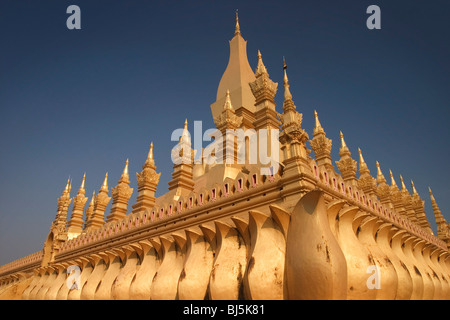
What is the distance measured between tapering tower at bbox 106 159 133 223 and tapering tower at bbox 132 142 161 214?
216cm

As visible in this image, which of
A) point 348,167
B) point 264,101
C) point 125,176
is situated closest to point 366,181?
point 348,167

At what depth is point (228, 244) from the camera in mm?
7965

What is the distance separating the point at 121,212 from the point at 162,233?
969cm

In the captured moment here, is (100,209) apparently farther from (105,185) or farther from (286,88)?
(286,88)

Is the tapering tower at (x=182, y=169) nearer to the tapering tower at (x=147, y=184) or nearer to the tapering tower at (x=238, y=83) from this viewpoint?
the tapering tower at (x=147, y=184)

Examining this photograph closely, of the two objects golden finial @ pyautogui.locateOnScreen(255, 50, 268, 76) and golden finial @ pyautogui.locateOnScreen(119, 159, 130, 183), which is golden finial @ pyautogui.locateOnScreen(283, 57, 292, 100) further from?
golden finial @ pyautogui.locateOnScreen(119, 159, 130, 183)

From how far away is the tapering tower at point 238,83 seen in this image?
18.8m

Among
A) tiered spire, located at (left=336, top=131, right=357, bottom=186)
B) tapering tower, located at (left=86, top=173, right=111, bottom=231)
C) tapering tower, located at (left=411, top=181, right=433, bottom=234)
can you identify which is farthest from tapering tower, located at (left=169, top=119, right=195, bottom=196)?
tapering tower, located at (left=411, top=181, right=433, bottom=234)

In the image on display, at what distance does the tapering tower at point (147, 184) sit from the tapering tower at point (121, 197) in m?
2.16

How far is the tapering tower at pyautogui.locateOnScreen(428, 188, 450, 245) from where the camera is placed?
19.5 metres

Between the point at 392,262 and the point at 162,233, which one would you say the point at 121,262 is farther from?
the point at 392,262

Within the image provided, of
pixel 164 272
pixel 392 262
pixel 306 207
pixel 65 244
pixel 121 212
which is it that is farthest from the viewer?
pixel 121 212

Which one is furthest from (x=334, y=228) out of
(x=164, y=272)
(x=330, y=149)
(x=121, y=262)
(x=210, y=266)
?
(x=330, y=149)

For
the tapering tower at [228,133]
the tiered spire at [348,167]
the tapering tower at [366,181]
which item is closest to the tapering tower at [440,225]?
the tapering tower at [366,181]
